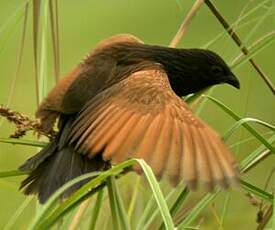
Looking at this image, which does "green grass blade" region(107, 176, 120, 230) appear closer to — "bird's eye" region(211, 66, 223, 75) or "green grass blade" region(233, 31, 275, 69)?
"green grass blade" region(233, 31, 275, 69)

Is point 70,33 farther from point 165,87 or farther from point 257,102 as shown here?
point 165,87

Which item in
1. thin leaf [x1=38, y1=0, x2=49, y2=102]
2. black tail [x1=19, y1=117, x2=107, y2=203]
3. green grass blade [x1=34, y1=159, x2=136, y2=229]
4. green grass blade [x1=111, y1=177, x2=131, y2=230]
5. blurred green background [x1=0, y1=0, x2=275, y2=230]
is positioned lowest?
blurred green background [x1=0, y1=0, x2=275, y2=230]

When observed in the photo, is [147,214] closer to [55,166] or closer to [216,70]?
[55,166]

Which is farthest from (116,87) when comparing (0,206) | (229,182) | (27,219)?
(0,206)

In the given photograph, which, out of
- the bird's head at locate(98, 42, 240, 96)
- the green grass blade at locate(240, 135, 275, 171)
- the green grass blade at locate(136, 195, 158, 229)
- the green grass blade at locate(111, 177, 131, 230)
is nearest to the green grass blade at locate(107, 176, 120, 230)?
the green grass blade at locate(111, 177, 131, 230)

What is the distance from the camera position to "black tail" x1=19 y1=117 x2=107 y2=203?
154cm

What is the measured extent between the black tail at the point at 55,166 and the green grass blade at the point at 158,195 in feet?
1.40

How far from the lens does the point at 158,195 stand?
1.08 m

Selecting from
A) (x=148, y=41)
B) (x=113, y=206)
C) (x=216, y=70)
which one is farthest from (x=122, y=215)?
(x=148, y=41)

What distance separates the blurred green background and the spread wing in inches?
9.7

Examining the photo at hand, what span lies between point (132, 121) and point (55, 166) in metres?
0.24

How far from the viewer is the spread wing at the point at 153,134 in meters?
1.15

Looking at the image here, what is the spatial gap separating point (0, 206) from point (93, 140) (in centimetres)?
123

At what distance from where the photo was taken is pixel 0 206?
2.54m
